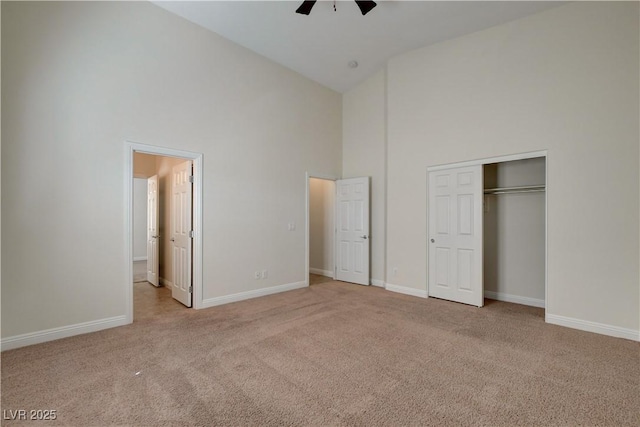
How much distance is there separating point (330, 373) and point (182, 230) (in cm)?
301

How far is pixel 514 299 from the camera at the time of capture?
4.40 metres

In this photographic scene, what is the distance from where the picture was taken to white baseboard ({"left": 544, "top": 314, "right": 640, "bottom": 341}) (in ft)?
10.2

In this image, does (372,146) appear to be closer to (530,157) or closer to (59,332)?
(530,157)

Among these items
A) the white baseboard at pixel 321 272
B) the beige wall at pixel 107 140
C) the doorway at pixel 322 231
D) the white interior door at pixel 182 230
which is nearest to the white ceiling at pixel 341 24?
the beige wall at pixel 107 140

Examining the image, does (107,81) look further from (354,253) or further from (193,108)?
(354,253)

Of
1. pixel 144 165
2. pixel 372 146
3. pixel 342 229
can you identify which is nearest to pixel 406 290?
pixel 342 229

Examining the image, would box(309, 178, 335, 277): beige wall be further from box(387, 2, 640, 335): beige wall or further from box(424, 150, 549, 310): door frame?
box(387, 2, 640, 335): beige wall

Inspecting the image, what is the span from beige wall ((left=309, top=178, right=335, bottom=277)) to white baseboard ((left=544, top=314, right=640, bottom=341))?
11.9 feet

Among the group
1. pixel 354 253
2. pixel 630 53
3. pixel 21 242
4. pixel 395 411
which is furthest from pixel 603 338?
pixel 21 242

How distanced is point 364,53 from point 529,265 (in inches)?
159

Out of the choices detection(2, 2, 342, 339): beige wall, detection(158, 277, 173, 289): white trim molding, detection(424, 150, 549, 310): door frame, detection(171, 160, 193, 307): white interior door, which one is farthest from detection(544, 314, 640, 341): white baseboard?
detection(158, 277, 173, 289): white trim molding

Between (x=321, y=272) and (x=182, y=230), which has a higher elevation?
(x=182, y=230)

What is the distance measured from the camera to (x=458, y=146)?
437 centimetres

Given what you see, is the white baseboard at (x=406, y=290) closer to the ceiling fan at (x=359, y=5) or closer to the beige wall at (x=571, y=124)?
the beige wall at (x=571, y=124)
